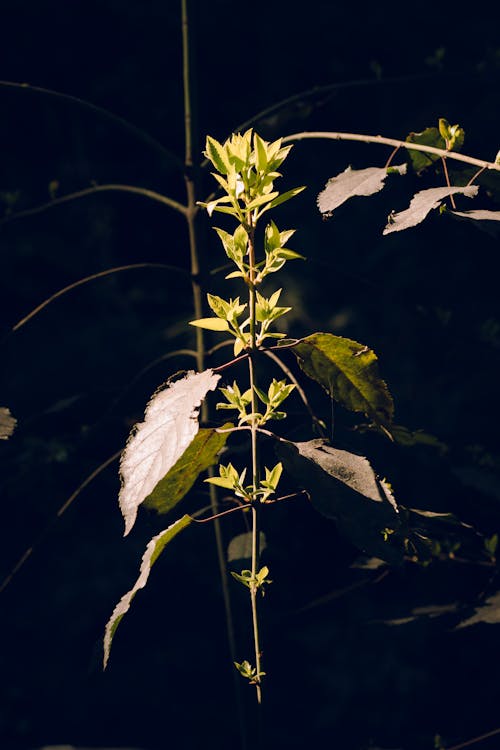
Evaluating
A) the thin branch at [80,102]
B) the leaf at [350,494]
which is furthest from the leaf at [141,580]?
the thin branch at [80,102]

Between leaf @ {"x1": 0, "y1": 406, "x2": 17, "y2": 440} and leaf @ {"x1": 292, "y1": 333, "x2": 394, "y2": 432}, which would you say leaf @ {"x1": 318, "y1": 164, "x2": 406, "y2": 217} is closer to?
leaf @ {"x1": 292, "y1": 333, "x2": 394, "y2": 432}

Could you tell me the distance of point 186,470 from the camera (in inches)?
28.1

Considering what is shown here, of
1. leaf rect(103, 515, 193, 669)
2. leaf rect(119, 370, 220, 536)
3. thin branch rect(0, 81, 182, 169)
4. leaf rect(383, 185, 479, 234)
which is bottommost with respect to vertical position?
leaf rect(103, 515, 193, 669)

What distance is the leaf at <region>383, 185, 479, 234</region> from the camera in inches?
24.7

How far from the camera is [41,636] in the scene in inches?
60.1

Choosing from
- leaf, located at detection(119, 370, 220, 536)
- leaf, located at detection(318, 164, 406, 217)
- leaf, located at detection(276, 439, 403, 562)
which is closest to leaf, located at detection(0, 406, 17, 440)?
leaf, located at detection(119, 370, 220, 536)

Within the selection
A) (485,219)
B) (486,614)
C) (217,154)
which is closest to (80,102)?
(217,154)

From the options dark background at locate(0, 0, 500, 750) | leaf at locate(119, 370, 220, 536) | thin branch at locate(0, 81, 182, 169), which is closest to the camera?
leaf at locate(119, 370, 220, 536)

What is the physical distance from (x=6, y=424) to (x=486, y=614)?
2.09 ft

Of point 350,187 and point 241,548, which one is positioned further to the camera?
point 241,548

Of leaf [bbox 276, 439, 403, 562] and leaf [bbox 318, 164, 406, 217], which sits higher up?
leaf [bbox 318, 164, 406, 217]

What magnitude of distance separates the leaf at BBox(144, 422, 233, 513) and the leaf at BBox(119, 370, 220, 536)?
0.20 ft

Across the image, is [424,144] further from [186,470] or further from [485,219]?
[186,470]

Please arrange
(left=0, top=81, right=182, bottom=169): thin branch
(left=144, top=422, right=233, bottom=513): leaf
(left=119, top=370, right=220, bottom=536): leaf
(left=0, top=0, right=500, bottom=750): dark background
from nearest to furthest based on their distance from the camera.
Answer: (left=119, top=370, right=220, bottom=536): leaf, (left=144, top=422, right=233, bottom=513): leaf, (left=0, top=81, right=182, bottom=169): thin branch, (left=0, top=0, right=500, bottom=750): dark background
